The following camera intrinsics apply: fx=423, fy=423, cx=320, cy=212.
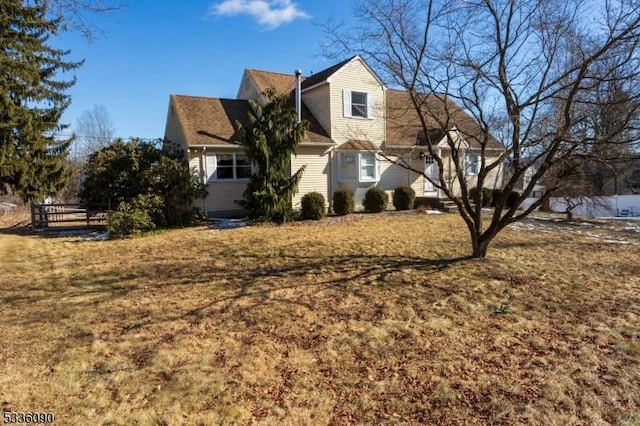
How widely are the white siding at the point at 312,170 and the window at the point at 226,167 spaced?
6.73ft

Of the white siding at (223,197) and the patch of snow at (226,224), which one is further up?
the white siding at (223,197)

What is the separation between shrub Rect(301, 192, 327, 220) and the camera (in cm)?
1538

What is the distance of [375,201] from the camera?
56.5 feet

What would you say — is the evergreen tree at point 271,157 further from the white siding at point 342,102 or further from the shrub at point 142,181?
the white siding at point 342,102

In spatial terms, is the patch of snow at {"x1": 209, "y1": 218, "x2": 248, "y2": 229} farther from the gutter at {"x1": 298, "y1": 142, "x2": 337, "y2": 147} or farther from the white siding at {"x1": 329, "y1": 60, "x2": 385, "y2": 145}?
the white siding at {"x1": 329, "y1": 60, "x2": 385, "y2": 145}

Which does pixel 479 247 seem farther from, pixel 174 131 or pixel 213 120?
pixel 174 131

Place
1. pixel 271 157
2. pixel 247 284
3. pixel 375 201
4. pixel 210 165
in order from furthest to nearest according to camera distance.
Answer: pixel 375 201 < pixel 210 165 < pixel 271 157 < pixel 247 284

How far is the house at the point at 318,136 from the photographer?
1675 cm

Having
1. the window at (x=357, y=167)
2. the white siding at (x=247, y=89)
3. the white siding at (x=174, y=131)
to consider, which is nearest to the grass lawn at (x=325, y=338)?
the white siding at (x=174, y=131)

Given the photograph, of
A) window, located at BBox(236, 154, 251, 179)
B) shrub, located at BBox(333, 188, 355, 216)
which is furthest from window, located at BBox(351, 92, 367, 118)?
window, located at BBox(236, 154, 251, 179)

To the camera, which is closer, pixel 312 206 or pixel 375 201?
pixel 312 206

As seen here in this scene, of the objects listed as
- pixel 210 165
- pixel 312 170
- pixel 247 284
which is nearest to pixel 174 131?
pixel 210 165

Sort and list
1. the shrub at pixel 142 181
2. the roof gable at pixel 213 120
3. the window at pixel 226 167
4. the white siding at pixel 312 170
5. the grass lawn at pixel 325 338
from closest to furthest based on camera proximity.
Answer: the grass lawn at pixel 325 338 < the shrub at pixel 142 181 < the roof gable at pixel 213 120 < the window at pixel 226 167 < the white siding at pixel 312 170

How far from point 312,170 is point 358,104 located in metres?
3.79
